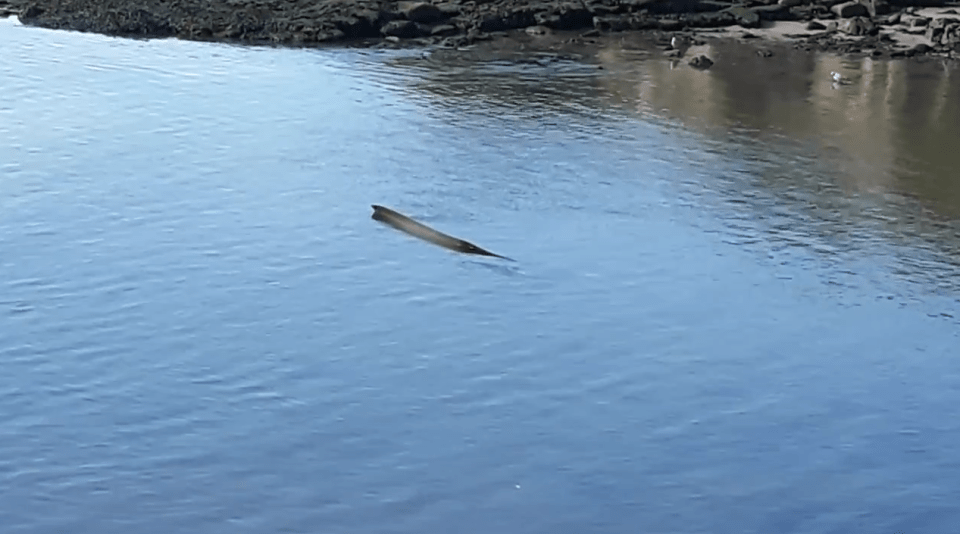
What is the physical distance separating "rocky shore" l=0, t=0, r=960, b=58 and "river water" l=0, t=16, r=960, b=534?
287 centimetres

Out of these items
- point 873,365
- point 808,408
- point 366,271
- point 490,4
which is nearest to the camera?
point 808,408

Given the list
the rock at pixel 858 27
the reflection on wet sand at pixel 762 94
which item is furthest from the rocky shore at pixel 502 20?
the reflection on wet sand at pixel 762 94

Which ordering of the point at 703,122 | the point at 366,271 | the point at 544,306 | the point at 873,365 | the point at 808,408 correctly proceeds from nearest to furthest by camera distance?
1. the point at 808,408
2. the point at 873,365
3. the point at 544,306
4. the point at 366,271
5. the point at 703,122

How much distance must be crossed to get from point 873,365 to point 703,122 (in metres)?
8.16

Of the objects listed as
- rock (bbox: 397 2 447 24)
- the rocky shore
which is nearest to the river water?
the rocky shore

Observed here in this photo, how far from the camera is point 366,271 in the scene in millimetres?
13664

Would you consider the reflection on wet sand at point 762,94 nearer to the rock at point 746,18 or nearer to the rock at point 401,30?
the rock at point 746,18

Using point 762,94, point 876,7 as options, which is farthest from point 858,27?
point 762,94

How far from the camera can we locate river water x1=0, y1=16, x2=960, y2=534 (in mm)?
9469

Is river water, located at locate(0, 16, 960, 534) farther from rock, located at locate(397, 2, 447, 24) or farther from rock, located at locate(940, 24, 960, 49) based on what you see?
rock, located at locate(397, 2, 447, 24)

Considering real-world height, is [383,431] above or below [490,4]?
below

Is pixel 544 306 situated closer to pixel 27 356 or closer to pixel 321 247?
pixel 321 247

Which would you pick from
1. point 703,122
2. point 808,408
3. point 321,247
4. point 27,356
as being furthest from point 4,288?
point 703,122

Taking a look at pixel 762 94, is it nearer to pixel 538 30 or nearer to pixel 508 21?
pixel 538 30
